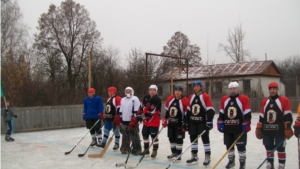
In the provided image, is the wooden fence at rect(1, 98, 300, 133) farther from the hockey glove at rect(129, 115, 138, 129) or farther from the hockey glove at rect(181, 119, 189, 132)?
the hockey glove at rect(181, 119, 189, 132)

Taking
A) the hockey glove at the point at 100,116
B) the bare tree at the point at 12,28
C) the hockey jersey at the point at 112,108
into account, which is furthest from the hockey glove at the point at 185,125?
the bare tree at the point at 12,28

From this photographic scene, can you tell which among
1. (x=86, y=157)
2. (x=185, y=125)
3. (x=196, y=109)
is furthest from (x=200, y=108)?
(x=86, y=157)

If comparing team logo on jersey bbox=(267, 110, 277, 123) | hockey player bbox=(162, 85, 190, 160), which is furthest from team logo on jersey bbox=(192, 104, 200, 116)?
team logo on jersey bbox=(267, 110, 277, 123)

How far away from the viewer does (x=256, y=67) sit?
35.1 metres

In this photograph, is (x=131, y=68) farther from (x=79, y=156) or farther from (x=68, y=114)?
(x=79, y=156)

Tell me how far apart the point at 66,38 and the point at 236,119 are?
29.8 m

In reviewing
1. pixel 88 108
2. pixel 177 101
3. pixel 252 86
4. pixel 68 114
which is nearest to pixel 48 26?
pixel 68 114

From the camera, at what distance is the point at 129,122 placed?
8.28 meters

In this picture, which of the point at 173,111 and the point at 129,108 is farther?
the point at 129,108

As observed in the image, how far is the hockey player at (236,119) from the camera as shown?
616 centimetres

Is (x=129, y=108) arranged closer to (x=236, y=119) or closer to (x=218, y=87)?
(x=236, y=119)

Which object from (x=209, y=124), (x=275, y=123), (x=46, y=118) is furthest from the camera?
(x=46, y=118)

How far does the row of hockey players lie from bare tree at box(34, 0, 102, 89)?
2361 cm

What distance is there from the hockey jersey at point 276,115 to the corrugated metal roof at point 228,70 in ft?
90.1
